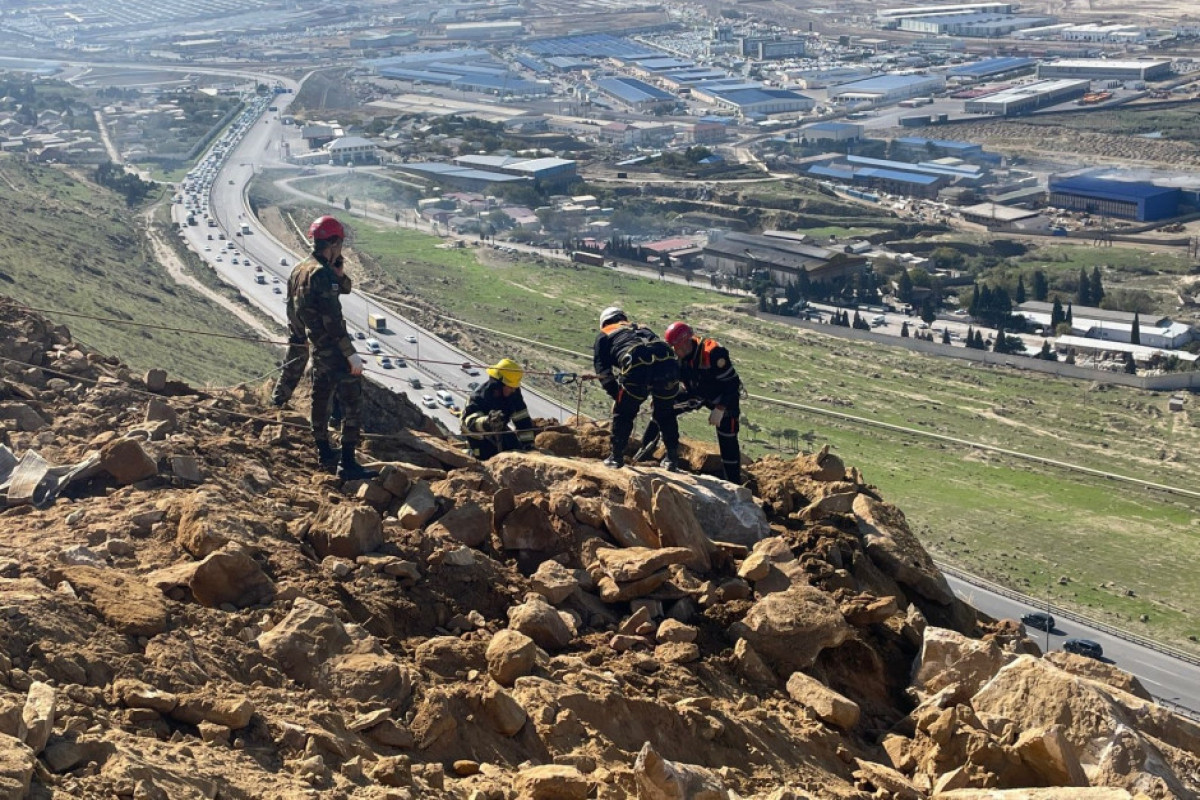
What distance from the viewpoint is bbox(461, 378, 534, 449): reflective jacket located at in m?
13.3

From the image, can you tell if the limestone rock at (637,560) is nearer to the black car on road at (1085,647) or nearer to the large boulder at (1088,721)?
the large boulder at (1088,721)

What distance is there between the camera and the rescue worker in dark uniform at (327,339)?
11.2 m

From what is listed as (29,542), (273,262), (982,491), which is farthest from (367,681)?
(273,262)

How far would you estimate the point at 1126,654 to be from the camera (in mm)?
28797

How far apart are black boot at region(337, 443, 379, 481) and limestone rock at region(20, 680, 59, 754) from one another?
5021mm

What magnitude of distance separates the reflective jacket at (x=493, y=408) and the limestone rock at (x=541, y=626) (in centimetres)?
473

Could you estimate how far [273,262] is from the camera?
6338cm

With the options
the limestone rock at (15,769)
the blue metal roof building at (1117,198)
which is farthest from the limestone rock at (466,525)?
the blue metal roof building at (1117,198)

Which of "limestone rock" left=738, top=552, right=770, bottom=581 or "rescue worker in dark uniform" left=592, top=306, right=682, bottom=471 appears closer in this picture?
"limestone rock" left=738, top=552, right=770, bottom=581

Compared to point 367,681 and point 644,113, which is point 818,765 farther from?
point 644,113

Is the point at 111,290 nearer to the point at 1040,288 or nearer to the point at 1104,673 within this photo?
the point at 1104,673

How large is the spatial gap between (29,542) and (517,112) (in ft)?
398

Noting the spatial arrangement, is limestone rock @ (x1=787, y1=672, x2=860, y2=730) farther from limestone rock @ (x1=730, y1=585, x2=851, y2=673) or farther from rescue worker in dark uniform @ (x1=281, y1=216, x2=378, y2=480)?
rescue worker in dark uniform @ (x1=281, y1=216, x2=378, y2=480)

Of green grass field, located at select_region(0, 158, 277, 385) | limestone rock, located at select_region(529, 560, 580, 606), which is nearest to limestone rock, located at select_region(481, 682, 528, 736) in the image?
limestone rock, located at select_region(529, 560, 580, 606)
